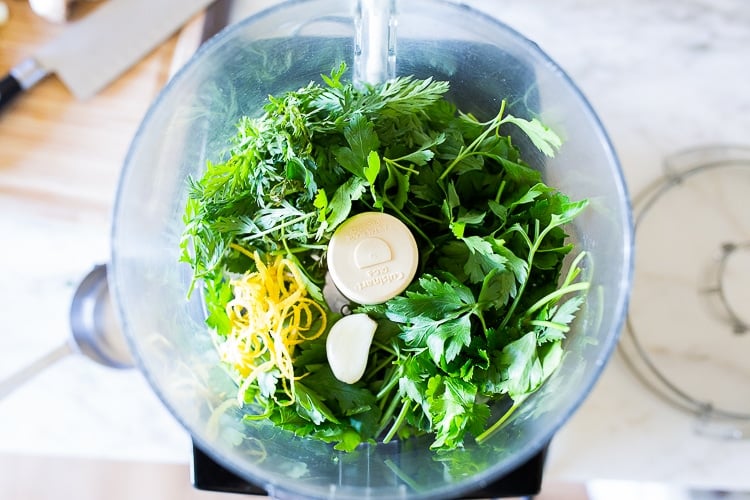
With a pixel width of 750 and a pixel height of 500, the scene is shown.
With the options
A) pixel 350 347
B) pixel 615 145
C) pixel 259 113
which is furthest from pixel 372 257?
pixel 615 145

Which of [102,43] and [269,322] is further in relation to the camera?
[102,43]

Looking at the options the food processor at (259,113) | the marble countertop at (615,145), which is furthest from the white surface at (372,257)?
the marble countertop at (615,145)

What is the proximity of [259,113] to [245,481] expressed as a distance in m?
0.40

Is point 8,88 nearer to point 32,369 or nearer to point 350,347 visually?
point 32,369

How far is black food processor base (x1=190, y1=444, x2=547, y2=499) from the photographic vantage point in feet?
2.20

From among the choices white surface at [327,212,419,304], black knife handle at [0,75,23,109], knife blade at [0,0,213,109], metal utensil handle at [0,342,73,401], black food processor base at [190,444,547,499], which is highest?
A: knife blade at [0,0,213,109]

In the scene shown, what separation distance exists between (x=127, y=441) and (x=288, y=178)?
0.43m

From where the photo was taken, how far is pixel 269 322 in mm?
680

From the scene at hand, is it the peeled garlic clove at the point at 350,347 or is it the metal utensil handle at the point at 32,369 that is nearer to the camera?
the peeled garlic clove at the point at 350,347

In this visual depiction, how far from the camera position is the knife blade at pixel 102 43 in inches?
34.5

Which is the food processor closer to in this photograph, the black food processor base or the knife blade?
the black food processor base

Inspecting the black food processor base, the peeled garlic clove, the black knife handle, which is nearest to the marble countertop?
the black knife handle

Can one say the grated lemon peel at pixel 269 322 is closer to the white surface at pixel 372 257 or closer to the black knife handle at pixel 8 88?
the white surface at pixel 372 257

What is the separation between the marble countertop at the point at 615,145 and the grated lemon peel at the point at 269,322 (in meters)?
0.22
